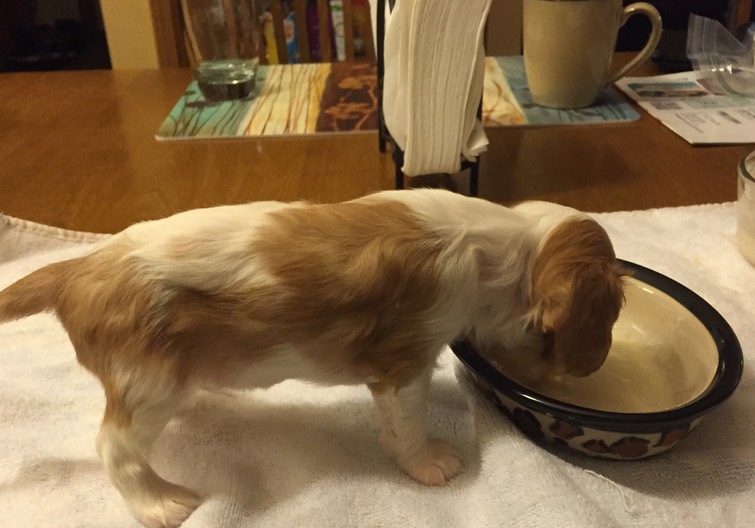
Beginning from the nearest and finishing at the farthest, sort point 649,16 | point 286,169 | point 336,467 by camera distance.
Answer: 1. point 336,467
2. point 286,169
3. point 649,16

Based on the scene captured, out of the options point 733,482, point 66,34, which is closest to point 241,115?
point 733,482

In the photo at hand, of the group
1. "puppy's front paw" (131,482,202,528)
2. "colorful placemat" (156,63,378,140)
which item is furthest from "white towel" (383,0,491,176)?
"puppy's front paw" (131,482,202,528)

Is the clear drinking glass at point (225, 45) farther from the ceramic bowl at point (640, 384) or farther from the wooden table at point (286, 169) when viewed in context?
the ceramic bowl at point (640, 384)

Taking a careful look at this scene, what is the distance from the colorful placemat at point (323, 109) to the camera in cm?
140

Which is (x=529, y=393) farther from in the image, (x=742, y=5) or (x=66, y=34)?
(x=66, y=34)

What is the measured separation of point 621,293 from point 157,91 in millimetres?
1256

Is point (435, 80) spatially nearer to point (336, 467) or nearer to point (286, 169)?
point (286, 169)

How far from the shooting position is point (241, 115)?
1458 millimetres

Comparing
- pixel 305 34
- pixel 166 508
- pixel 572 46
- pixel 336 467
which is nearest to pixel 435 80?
pixel 572 46

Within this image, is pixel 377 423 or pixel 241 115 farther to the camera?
pixel 241 115

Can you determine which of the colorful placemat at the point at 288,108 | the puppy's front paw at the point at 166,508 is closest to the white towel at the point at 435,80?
the colorful placemat at the point at 288,108

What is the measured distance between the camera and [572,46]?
4.45 ft

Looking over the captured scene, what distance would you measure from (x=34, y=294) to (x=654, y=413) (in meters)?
0.59

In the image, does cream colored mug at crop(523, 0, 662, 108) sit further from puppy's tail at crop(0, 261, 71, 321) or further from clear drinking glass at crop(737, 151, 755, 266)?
puppy's tail at crop(0, 261, 71, 321)
